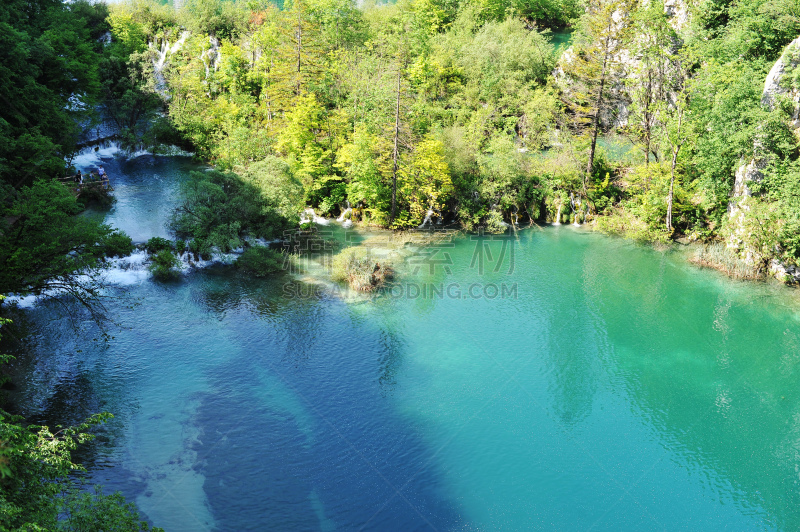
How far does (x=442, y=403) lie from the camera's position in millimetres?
24766

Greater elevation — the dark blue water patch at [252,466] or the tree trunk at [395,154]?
the tree trunk at [395,154]

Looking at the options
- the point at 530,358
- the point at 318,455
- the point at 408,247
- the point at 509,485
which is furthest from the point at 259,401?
the point at 408,247

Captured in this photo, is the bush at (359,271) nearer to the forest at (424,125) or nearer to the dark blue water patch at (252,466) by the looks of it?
the forest at (424,125)

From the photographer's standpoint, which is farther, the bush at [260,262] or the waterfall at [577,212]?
the waterfall at [577,212]

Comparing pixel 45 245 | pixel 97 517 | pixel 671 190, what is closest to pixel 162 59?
pixel 45 245

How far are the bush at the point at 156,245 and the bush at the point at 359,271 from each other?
1076 cm

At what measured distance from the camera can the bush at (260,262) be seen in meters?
35.2

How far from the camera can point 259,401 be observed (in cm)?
2411

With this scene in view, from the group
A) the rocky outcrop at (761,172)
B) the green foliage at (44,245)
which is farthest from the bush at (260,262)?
the rocky outcrop at (761,172)

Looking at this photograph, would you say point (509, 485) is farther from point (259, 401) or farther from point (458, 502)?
point (259, 401)

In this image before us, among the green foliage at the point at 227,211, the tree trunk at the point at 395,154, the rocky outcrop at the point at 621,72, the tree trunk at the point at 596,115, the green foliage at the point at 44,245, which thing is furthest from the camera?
the rocky outcrop at the point at 621,72

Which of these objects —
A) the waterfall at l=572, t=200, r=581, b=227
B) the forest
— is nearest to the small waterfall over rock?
the forest

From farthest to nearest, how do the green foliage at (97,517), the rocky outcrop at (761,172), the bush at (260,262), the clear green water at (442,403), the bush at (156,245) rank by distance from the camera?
the bush at (260,262) < the bush at (156,245) < the rocky outcrop at (761,172) < the clear green water at (442,403) < the green foliage at (97,517)

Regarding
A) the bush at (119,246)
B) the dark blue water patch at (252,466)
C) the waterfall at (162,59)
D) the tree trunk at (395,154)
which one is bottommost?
the dark blue water patch at (252,466)
